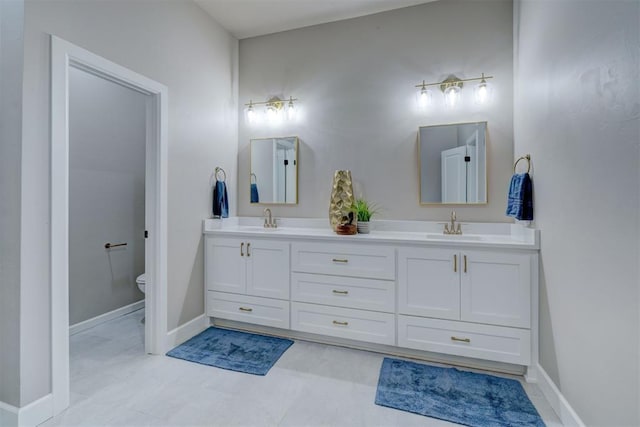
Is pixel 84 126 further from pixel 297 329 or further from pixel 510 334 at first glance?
pixel 510 334

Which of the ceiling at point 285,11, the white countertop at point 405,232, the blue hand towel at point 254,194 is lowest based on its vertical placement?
the white countertop at point 405,232

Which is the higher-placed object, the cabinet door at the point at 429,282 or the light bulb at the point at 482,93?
the light bulb at the point at 482,93

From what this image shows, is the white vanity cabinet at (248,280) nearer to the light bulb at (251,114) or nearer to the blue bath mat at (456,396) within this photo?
the blue bath mat at (456,396)

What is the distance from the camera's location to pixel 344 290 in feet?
8.04

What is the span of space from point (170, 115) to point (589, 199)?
8.92 feet

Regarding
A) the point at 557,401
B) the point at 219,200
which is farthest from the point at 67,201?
the point at 557,401

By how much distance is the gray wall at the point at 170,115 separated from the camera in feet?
5.27

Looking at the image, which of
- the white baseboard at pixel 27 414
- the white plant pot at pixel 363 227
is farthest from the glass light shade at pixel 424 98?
the white baseboard at pixel 27 414

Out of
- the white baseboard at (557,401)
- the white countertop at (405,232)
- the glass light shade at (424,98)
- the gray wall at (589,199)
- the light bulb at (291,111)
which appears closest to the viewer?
the gray wall at (589,199)

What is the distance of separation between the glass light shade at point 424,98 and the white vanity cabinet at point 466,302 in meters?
1.30

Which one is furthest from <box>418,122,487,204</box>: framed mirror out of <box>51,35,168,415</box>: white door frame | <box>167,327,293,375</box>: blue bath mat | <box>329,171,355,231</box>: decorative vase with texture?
<box>51,35,168,415</box>: white door frame

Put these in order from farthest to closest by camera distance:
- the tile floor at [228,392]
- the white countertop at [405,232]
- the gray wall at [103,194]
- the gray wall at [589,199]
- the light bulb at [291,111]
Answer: the light bulb at [291,111] → the gray wall at [103,194] → the white countertop at [405,232] → the tile floor at [228,392] → the gray wall at [589,199]

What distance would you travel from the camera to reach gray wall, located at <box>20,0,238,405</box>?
161 centimetres

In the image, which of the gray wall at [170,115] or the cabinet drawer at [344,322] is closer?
the gray wall at [170,115]
